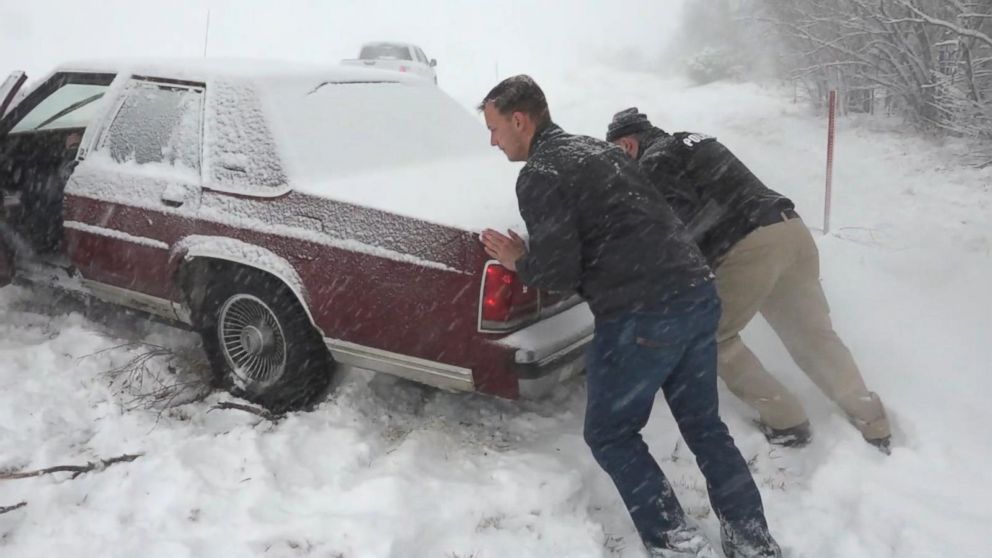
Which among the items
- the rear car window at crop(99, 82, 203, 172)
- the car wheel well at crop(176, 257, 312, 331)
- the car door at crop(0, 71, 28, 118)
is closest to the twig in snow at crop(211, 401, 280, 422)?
the car wheel well at crop(176, 257, 312, 331)

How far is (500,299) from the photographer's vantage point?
299cm

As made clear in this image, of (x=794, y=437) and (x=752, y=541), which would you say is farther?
(x=794, y=437)

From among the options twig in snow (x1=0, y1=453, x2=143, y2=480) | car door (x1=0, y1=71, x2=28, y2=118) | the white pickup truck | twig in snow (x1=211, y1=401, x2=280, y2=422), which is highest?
car door (x1=0, y1=71, x2=28, y2=118)

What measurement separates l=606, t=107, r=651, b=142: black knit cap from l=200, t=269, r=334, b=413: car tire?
1635 millimetres

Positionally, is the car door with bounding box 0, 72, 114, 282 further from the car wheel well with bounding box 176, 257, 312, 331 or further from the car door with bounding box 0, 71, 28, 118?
the car wheel well with bounding box 176, 257, 312, 331

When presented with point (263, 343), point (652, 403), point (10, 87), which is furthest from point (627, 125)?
point (10, 87)

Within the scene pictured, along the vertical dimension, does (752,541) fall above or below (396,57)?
below

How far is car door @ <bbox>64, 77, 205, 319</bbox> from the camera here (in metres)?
3.79

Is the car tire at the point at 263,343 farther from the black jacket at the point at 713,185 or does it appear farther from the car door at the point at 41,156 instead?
the black jacket at the point at 713,185

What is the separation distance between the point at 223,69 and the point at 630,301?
8.46ft

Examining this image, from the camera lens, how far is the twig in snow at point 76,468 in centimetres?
303

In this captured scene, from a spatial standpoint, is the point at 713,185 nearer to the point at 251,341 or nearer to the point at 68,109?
the point at 251,341

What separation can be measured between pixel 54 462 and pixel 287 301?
1.15 meters

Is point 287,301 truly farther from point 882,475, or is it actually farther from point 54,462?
point 882,475
